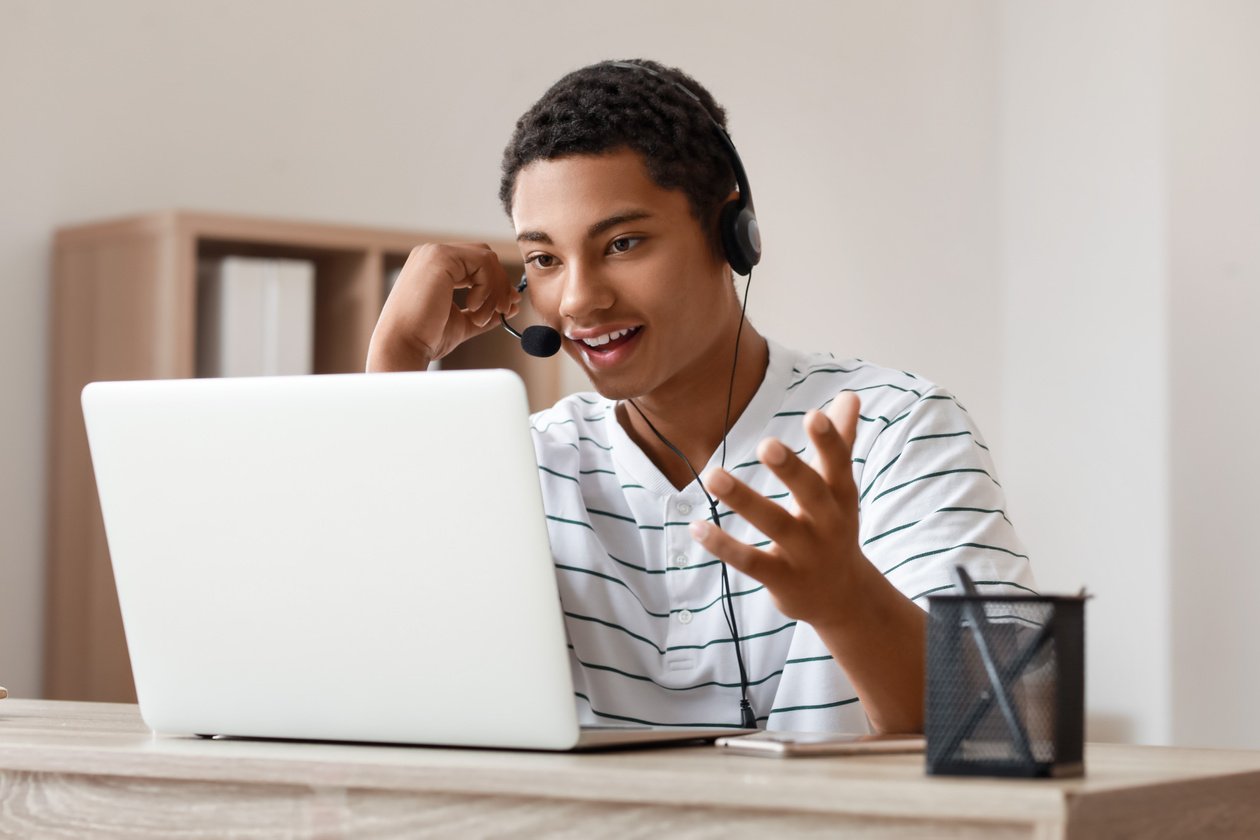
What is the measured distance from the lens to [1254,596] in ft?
9.97

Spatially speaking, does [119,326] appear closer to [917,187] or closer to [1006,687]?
[917,187]

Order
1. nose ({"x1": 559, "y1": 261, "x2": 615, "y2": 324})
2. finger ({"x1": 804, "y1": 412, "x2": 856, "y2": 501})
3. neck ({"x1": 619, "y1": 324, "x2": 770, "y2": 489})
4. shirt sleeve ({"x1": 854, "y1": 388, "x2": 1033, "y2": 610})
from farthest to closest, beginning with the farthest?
neck ({"x1": 619, "y1": 324, "x2": 770, "y2": 489}), nose ({"x1": 559, "y1": 261, "x2": 615, "y2": 324}), shirt sleeve ({"x1": 854, "y1": 388, "x2": 1033, "y2": 610}), finger ({"x1": 804, "y1": 412, "x2": 856, "y2": 501})

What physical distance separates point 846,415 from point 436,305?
77cm

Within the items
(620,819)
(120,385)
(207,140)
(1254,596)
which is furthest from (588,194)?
(1254,596)

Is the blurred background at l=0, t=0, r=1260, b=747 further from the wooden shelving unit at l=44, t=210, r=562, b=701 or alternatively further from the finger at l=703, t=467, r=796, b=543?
the finger at l=703, t=467, r=796, b=543

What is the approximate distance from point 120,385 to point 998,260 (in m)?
3.05

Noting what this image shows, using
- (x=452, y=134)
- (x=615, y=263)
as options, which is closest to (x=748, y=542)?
(x=615, y=263)

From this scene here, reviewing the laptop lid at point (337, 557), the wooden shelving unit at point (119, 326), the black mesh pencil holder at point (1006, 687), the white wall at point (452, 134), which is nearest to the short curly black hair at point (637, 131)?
the laptop lid at point (337, 557)

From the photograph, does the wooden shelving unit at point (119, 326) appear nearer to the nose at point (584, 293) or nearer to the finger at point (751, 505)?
the nose at point (584, 293)

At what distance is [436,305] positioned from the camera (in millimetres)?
1487

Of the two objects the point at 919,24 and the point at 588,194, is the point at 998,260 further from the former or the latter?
the point at 588,194

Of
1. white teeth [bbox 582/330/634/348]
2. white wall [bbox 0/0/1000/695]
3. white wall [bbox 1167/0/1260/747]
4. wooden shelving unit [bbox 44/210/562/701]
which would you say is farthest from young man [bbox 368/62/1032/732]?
white wall [bbox 1167/0/1260/747]

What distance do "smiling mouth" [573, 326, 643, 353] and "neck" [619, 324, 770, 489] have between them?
0.10 metres

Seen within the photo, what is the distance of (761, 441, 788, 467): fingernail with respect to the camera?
72cm
